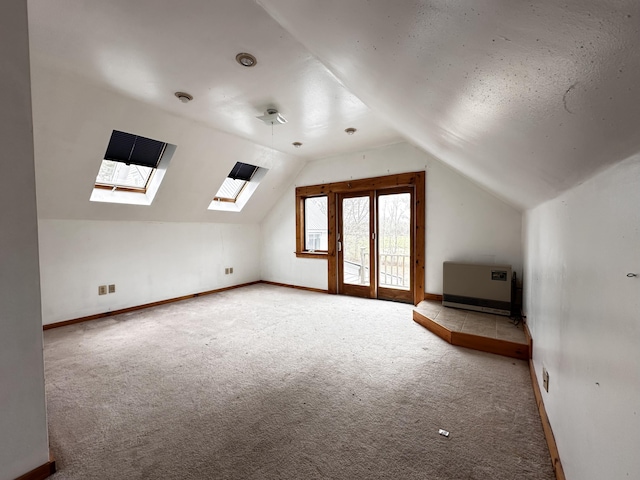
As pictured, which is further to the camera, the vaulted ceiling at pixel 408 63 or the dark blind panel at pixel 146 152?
the dark blind panel at pixel 146 152

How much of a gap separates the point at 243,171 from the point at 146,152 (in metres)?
1.59

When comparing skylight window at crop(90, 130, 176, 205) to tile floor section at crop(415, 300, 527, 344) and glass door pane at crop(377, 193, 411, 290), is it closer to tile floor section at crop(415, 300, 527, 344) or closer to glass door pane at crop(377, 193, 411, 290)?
glass door pane at crop(377, 193, 411, 290)

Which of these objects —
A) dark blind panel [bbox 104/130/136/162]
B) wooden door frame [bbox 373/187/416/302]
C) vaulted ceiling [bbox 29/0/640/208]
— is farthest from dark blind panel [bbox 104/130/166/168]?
wooden door frame [bbox 373/187/416/302]

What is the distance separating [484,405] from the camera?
6.05 ft

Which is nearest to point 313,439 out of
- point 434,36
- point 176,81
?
point 434,36

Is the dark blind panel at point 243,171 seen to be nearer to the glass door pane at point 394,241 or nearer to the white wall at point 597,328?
the glass door pane at point 394,241

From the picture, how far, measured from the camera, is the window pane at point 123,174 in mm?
3529

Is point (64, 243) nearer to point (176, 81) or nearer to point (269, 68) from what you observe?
point (176, 81)

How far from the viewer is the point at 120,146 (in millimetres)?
3334

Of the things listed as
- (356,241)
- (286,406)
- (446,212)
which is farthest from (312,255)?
(286,406)

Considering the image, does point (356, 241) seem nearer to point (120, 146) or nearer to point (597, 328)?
point (120, 146)

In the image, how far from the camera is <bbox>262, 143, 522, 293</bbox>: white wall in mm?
3508

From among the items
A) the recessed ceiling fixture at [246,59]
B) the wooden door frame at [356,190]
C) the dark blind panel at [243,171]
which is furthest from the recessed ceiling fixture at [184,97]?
the wooden door frame at [356,190]

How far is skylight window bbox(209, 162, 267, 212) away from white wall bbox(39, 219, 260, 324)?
446 millimetres
